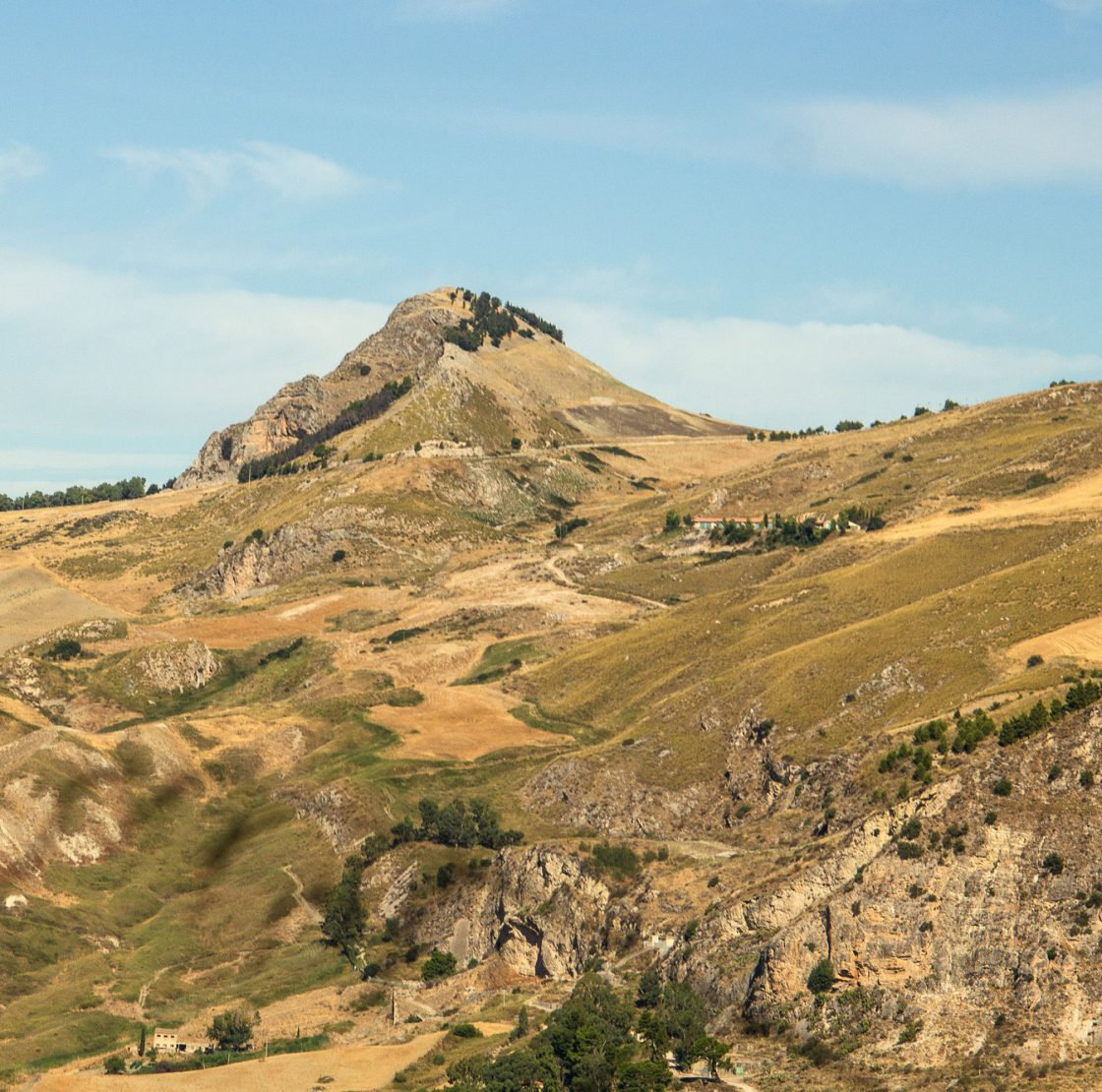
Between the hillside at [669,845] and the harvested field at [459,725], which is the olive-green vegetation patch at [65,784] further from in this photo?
the harvested field at [459,725]

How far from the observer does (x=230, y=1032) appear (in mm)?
110562

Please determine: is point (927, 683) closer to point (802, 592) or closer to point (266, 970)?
point (802, 592)

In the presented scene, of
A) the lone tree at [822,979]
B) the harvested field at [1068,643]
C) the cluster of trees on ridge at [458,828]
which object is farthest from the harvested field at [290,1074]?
the harvested field at [1068,643]

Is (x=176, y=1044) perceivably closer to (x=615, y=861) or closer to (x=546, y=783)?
(x=615, y=861)

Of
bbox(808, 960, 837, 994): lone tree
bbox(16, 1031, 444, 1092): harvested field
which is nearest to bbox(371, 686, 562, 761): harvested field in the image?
bbox(16, 1031, 444, 1092): harvested field

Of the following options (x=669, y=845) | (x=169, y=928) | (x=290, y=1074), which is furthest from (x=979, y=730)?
(x=169, y=928)

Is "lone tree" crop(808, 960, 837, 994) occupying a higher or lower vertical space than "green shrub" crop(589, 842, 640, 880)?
lower

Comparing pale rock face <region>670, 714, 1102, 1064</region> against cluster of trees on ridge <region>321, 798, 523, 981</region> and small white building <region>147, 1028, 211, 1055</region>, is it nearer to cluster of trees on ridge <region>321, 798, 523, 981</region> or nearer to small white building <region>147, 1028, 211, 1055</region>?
small white building <region>147, 1028, 211, 1055</region>

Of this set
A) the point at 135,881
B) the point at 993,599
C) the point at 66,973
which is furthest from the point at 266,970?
the point at 993,599

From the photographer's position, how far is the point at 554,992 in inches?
4274

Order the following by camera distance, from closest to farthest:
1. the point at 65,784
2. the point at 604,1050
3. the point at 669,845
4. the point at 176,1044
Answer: the point at 604,1050, the point at 176,1044, the point at 669,845, the point at 65,784

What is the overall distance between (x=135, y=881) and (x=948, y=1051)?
88019mm

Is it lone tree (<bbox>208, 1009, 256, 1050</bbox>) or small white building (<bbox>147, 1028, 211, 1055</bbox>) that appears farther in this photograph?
small white building (<bbox>147, 1028, 211, 1055</bbox>)

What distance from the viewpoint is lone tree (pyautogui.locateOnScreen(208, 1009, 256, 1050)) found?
361ft
